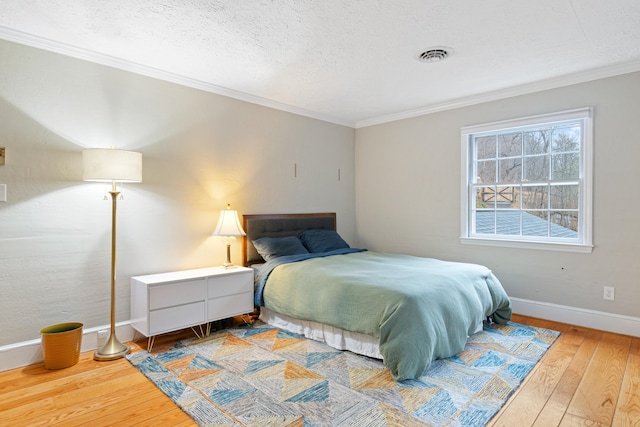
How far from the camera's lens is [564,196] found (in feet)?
12.1

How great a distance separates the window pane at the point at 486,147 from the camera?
13.7 feet

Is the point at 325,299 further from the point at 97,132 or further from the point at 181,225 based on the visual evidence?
the point at 97,132

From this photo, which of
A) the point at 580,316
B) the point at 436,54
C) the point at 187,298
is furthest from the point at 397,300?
the point at 580,316

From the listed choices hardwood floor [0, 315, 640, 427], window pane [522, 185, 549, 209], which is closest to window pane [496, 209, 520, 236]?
window pane [522, 185, 549, 209]

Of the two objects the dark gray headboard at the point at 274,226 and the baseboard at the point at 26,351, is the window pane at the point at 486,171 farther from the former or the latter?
the baseboard at the point at 26,351

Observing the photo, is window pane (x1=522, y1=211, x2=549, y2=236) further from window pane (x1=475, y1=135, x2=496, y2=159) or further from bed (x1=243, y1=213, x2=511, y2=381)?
bed (x1=243, y1=213, x2=511, y2=381)

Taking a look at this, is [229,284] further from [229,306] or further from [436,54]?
[436,54]

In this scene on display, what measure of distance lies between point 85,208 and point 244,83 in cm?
185

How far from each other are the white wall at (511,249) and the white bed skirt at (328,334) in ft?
6.78

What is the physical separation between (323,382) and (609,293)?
2.82m

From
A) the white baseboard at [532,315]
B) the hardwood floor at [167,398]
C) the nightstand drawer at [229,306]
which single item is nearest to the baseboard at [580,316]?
the white baseboard at [532,315]

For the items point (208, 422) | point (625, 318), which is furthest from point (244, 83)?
point (625, 318)

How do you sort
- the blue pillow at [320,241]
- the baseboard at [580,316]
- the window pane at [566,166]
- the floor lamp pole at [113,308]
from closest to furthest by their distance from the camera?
the floor lamp pole at [113,308] < the baseboard at [580,316] < the window pane at [566,166] < the blue pillow at [320,241]

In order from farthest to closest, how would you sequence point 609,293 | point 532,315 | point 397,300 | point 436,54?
point 532,315
point 609,293
point 436,54
point 397,300
